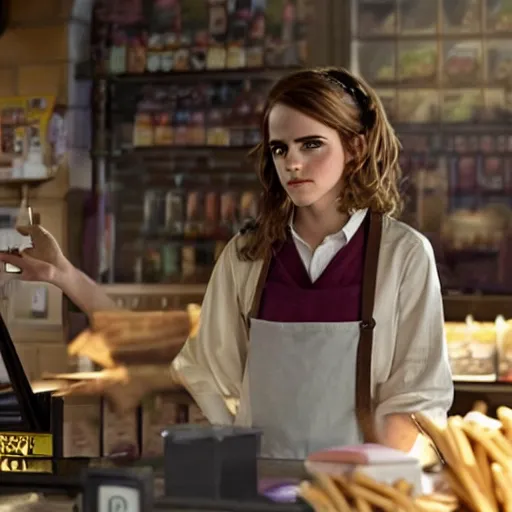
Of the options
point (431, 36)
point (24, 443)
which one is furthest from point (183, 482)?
point (431, 36)

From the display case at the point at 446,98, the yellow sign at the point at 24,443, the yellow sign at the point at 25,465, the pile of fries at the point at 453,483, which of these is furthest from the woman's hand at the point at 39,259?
the pile of fries at the point at 453,483

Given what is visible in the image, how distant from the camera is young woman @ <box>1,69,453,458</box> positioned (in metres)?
2.02

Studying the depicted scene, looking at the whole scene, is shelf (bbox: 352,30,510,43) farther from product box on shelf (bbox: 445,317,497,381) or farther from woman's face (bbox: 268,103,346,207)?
woman's face (bbox: 268,103,346,207)

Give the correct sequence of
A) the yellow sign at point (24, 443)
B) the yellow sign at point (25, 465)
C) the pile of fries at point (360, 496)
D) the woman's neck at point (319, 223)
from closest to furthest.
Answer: the pile of fries at point (360, 496), the yellow sign at point (25, 465), the woman's neck at point (319, 223), the yellow sign at point (24, 443)

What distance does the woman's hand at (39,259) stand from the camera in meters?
3.67

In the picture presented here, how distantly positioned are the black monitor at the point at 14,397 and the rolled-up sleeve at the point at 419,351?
120cm

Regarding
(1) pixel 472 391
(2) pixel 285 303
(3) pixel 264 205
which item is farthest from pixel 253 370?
(1) pixel 472 391

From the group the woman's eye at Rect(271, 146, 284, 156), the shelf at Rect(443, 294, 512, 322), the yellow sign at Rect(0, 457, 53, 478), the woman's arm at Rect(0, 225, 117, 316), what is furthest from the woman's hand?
the yellow sign at Rect(0, 457, 53, 478)

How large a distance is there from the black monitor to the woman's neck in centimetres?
106

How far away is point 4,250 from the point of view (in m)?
3.67

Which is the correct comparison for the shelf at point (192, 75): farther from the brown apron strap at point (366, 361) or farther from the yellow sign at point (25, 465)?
the yellow sign at point (25, 465)

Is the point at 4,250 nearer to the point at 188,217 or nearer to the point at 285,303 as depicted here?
the point at 188,217

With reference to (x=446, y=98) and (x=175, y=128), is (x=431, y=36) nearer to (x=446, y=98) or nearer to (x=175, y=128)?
(x=446, y=98)

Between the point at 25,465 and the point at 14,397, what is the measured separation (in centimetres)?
148
